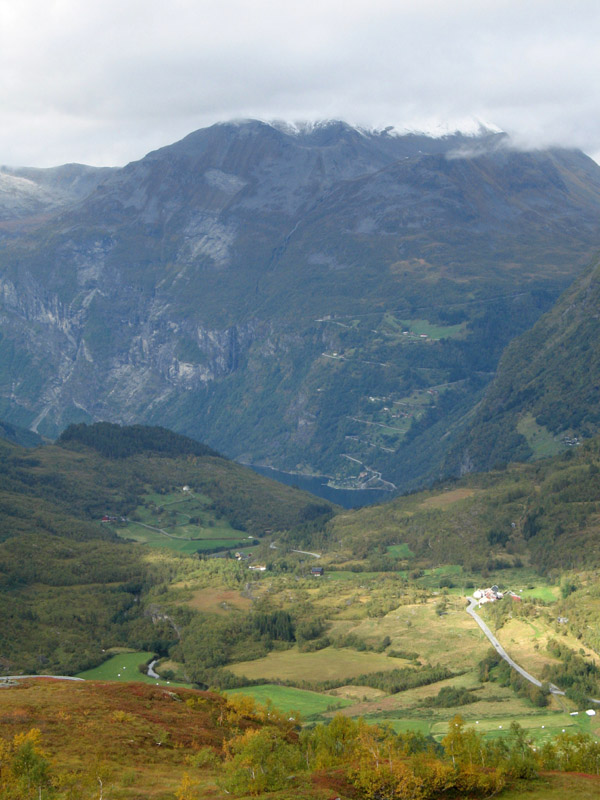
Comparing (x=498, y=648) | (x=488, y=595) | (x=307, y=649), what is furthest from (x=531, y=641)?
(x=307, y=649)

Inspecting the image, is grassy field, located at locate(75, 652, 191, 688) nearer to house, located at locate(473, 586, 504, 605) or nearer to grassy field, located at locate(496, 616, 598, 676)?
grassy field, located at locate(496, 616, 598, 676)

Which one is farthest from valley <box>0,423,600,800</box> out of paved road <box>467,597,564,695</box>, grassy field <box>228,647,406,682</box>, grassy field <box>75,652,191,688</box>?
paved road <box>467,597,564,695</box>

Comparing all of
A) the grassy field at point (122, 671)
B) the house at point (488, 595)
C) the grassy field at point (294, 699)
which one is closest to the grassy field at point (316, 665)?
the grassy field at point (294, 699)

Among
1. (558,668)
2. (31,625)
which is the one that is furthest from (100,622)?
(558,668)

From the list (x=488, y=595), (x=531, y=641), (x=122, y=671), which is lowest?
(x=122, y=671)

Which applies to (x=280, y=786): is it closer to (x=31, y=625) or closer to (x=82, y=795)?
(x=82, y=795)

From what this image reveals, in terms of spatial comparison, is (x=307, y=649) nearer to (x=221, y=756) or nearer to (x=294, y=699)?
(x=294, y=699)
